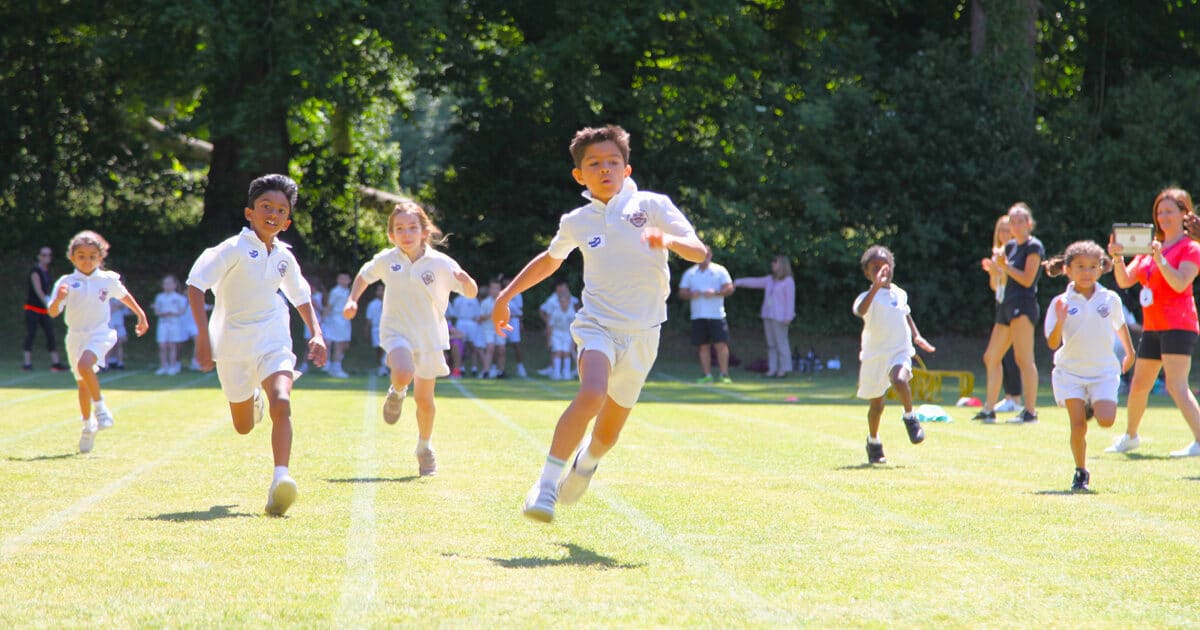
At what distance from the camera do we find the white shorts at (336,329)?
87.6ft

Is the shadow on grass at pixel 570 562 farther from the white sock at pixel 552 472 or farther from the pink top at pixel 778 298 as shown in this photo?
the pink top at pixel 778 298

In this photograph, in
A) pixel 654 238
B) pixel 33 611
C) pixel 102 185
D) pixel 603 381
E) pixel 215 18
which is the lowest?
pixel 33 611

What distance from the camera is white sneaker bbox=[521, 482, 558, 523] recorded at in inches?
258

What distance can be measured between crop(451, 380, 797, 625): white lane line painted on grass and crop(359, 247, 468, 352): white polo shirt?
1.87 meters

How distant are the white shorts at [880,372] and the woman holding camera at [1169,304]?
1764mm

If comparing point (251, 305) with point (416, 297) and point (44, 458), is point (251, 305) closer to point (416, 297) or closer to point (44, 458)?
point (416, 297)

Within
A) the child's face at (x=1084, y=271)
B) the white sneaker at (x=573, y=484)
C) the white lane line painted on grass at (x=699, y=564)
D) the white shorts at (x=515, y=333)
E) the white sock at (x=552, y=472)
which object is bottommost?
the white lane line painted on grass at (x=699, y=564)

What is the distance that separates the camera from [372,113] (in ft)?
113

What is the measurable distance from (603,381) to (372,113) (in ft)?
93.6

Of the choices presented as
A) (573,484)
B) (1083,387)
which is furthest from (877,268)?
(573,484)

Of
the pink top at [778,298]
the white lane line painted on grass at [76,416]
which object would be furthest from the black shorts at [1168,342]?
the pink top at [778,298]

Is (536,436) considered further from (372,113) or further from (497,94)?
(372,113)

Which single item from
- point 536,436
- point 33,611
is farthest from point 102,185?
point 33,611

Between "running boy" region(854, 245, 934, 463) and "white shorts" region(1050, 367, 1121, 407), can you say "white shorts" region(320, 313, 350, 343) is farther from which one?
"white shorts" region(1050, 367, 1121, 407)
